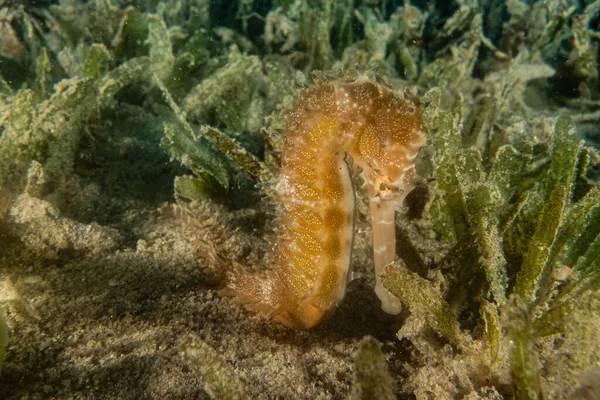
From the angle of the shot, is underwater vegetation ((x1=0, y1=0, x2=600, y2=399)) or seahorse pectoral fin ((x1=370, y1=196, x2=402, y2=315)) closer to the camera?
underwater vegetation ((x1=0, y1=0, x2=600, y2=399))

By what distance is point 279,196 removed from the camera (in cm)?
186

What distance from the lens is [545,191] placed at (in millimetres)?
2141

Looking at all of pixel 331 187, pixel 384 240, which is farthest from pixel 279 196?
pixel 384 240

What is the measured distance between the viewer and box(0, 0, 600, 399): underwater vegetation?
5.21 ft

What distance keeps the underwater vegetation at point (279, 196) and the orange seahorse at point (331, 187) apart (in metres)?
0.08

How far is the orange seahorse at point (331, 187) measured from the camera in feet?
5.52

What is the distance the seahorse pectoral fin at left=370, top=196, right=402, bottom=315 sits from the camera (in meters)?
1.77

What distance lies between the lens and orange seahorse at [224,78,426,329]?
1.68 meters

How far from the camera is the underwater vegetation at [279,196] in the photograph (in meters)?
1.59

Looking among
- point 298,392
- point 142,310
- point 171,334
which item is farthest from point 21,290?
point 298,392

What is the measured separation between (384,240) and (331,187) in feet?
1.15

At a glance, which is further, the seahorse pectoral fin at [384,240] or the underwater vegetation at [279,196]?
the seahorse pectoral fin at [384,240]

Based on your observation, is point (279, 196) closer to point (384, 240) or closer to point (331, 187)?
point (331, 187)

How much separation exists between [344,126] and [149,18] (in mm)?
2700
